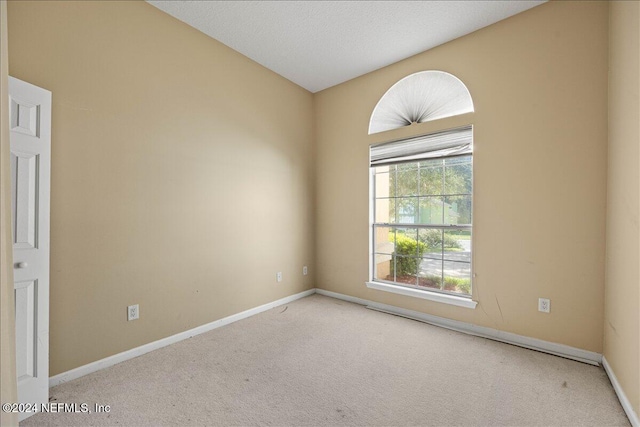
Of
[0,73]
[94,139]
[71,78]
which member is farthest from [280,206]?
[0,73]

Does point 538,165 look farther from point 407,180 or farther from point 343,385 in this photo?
point 343,385

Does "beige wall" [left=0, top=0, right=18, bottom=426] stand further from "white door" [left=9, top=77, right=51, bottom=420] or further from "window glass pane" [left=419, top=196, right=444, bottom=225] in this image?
"window glass pane" [left=419, top=196, right=444, bottom=225]

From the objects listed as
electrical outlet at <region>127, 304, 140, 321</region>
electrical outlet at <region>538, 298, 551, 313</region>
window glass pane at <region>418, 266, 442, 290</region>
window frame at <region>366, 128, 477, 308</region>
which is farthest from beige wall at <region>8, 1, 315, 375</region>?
electrical outlet at <region>538, 298, 551, 313</region>

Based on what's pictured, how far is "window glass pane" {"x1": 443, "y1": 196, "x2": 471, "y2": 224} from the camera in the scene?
2865 millimetres

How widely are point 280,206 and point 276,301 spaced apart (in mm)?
1230

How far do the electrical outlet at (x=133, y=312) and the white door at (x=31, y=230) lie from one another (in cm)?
56

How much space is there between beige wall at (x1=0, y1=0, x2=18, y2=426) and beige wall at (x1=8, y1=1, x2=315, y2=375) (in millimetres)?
1556

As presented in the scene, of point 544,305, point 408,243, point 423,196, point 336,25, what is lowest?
point 544,305

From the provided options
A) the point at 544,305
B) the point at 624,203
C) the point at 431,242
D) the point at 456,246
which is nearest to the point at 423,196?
the point at 431,242

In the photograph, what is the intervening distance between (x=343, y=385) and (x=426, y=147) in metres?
2.47

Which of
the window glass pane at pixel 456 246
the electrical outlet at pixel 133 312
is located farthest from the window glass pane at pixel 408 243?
the electrical outlet at pixel 133 312

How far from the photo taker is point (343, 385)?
6.20 ft

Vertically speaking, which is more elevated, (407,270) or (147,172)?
(147,172)

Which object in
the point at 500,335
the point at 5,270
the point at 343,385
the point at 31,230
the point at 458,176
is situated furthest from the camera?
the point at 458,176
